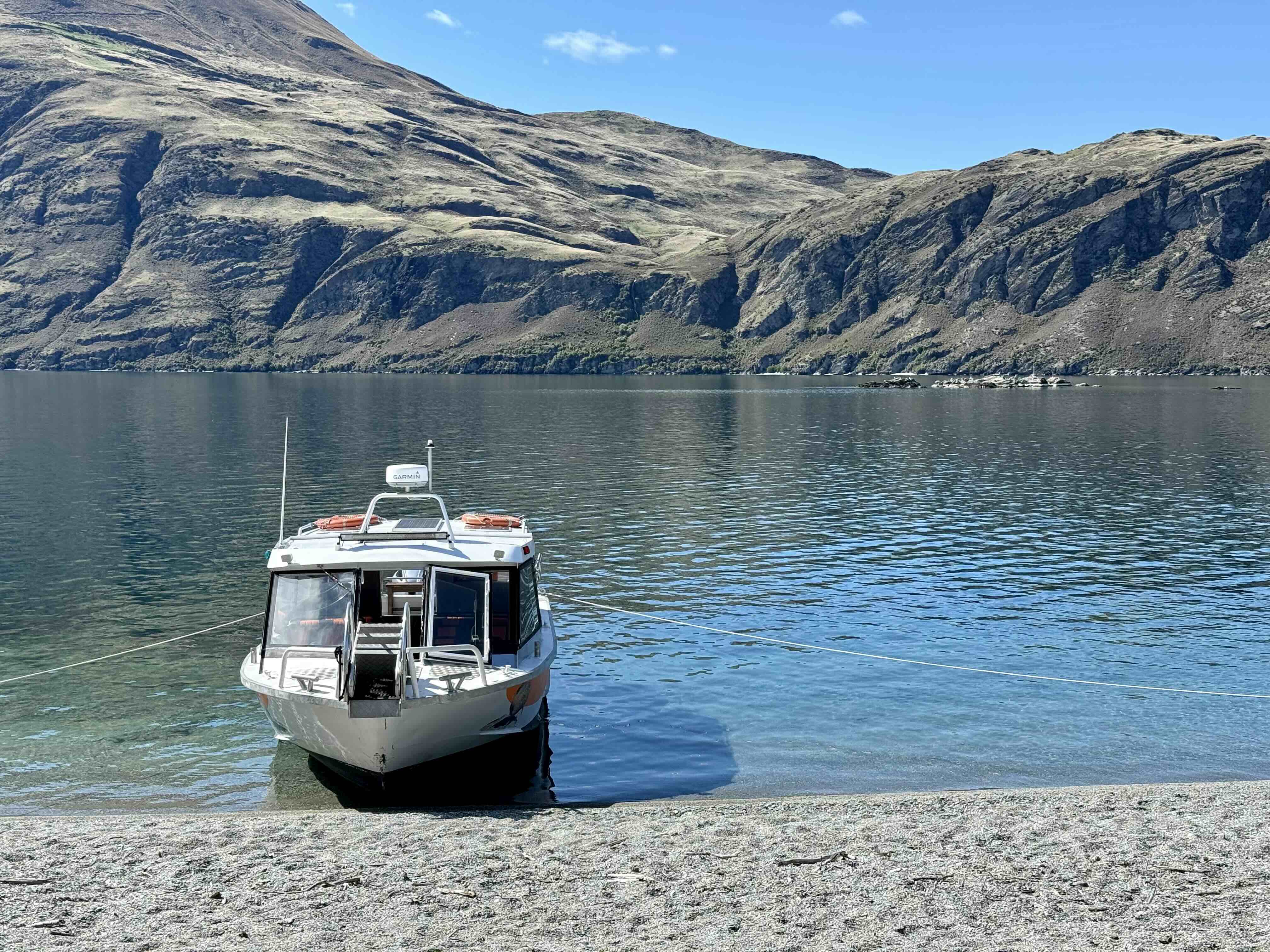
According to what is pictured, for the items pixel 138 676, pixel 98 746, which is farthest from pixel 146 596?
pixel 98 746

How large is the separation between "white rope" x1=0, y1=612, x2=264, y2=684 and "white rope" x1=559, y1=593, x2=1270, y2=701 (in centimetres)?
1147

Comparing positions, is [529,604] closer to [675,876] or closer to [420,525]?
[420,525]

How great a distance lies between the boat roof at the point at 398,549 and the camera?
24391mm

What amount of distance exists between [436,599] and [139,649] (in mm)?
15369

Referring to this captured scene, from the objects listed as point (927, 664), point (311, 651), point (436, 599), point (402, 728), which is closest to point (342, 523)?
point (311, 651)

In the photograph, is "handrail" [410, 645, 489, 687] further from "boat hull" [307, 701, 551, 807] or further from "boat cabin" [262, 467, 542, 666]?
"boat hull" [307, 701, 551, 807]

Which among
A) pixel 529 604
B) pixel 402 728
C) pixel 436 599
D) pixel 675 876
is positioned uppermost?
pixel 436 599

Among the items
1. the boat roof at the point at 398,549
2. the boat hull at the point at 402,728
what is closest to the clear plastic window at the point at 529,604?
the boat roof at the point at 398,549

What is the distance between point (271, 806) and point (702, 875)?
9.48 meters

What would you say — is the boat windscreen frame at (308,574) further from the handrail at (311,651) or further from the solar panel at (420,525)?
the solar panel at (420,525)

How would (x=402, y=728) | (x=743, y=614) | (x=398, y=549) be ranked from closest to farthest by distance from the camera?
(x=402, y=728) → (x=398, y=549) → (x=743, y=614)

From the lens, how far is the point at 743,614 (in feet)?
130

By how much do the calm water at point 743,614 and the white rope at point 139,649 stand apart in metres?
0.57

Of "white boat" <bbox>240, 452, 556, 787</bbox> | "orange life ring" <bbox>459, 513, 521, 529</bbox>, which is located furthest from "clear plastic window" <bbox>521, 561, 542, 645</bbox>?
"orange life ring" <bbox>459, 513, 521, 529</bbox>
